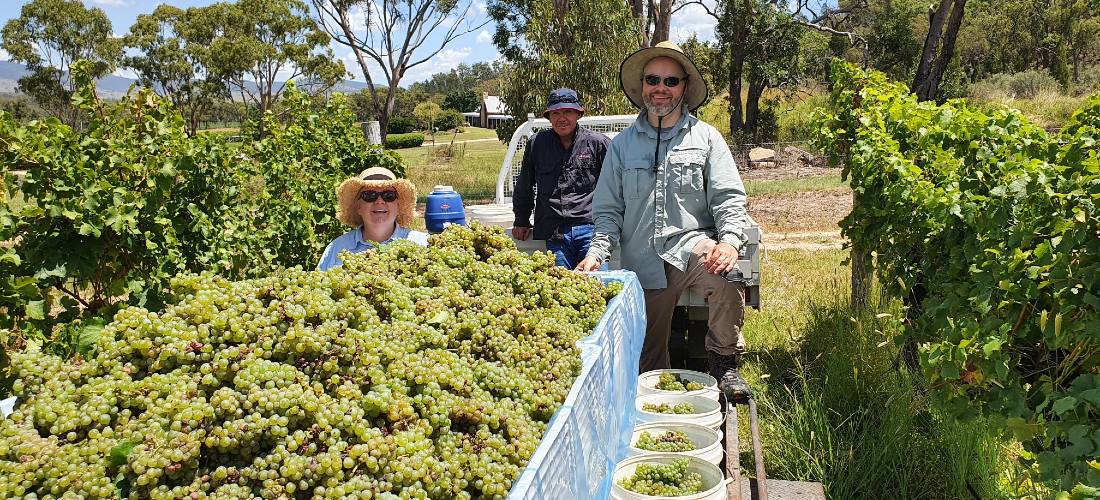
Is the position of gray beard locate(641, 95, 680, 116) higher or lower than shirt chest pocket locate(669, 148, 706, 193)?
higher

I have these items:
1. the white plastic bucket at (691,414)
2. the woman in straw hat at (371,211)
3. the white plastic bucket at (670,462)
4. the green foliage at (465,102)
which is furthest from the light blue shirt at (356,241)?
the green foliage at (465,102)

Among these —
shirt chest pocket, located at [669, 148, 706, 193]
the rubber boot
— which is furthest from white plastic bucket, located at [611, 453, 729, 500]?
shirt chest pocket, located at [669, 148, 706, 193]

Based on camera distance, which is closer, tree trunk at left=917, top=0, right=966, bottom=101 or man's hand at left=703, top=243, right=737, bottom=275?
man's hand at left=703, top=243, right=737, bottom=275

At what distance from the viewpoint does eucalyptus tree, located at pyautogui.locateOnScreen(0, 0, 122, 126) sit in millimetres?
36094

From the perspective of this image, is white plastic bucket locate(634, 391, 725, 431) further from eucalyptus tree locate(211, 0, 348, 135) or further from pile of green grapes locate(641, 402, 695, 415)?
eucalyptus tree locate(211, 0, 348, 135)

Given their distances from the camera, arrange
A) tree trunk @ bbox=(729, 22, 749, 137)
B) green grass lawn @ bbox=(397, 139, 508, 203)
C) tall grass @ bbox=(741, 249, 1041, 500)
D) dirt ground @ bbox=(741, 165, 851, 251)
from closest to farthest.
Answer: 1. tall grass @ bbox=(741, 249, 1041, 500)
2. dirt ground @ bbox=(741, 165, 851, 251)
3. green grass lawn @ bbox=(397, 139, 508, 203)
4. tree trunk @ bbox=(729, 22, 749, 137)

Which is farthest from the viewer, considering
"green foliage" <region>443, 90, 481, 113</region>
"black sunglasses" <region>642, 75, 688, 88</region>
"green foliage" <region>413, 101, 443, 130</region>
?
"green foliage" <region>443, 90, 481, 113</region>

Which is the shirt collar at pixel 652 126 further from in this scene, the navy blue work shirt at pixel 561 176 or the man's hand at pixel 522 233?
the man's hand at pixel 522 233

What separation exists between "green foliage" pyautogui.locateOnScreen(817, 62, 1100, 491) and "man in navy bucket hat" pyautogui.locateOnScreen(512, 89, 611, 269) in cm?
183

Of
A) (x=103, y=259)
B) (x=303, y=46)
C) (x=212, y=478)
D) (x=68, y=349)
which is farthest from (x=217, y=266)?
(x=303, y=46)

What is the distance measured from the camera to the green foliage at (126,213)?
3943 mm

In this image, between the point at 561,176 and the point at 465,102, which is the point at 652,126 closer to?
the point at 561,176

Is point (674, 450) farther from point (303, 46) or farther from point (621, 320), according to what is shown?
point (303, 46)

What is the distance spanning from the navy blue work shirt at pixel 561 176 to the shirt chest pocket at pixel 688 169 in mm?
1110
